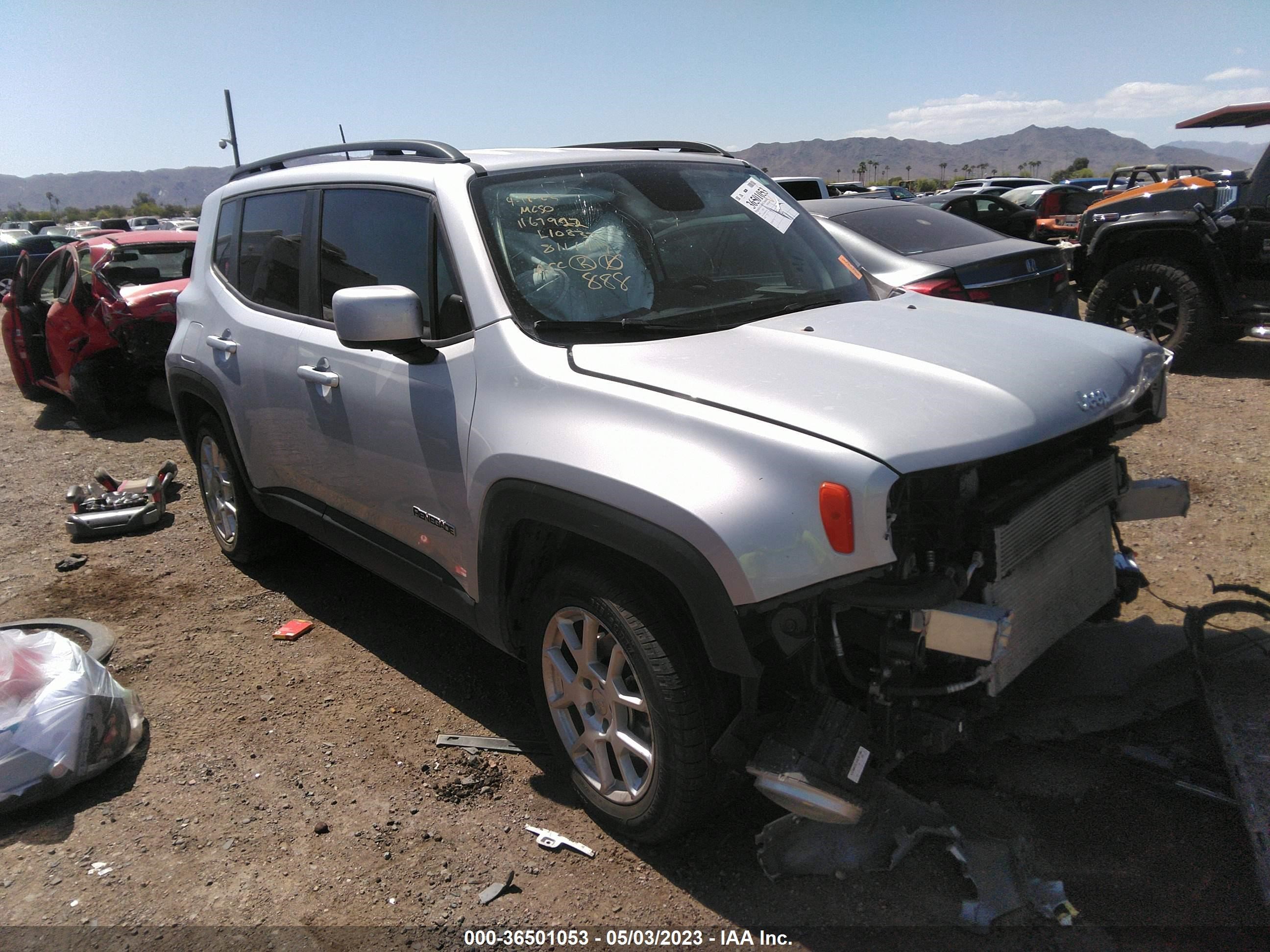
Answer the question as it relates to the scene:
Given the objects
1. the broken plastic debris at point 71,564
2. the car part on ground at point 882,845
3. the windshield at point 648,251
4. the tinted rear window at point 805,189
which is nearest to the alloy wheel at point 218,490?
the broken plastic debris at point 71,564

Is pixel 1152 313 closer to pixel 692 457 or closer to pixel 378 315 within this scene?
pixel 692 457

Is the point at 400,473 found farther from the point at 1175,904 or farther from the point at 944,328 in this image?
the point at 1175,904

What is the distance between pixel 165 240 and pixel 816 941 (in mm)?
9148

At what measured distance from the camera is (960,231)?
260 inches

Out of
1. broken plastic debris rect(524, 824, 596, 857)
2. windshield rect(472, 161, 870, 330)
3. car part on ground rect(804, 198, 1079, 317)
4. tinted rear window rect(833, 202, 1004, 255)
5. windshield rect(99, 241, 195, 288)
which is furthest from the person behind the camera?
windshield rect(99, 241, 195, 288)

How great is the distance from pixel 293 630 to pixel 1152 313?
7.21 m

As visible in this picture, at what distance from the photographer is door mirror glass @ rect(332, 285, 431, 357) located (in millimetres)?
2916

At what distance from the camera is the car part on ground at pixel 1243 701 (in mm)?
2391

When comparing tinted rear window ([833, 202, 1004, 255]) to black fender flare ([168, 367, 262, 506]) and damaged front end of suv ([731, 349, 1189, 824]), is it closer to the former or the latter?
damaged front end of suv ([731, 349, 1189, 824])

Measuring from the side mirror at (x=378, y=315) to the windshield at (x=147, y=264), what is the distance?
6.68 meters

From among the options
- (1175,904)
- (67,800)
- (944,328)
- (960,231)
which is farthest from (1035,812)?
(960,231)

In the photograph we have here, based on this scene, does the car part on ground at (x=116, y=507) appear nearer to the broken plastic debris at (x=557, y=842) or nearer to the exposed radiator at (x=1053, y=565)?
the broken plastic debris at (x=557, y=842)

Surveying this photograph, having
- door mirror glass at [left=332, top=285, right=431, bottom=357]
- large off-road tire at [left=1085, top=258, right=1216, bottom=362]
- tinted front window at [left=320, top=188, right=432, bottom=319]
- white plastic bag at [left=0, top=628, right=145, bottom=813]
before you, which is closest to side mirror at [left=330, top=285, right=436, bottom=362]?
door mirror glass at [left=332, top=285, right=431, bottom=357]

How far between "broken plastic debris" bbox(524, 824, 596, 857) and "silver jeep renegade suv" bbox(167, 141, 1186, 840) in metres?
0.13
